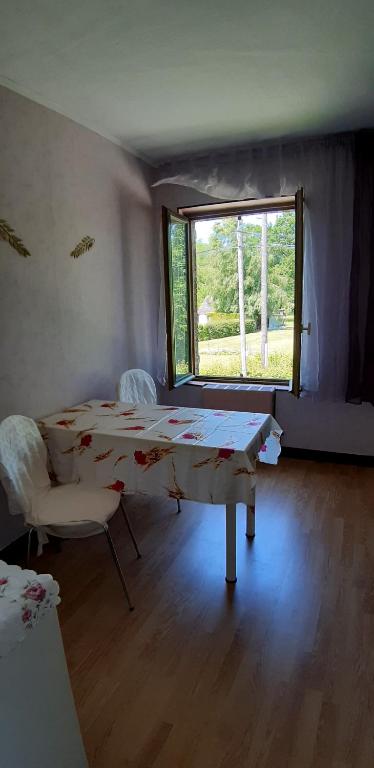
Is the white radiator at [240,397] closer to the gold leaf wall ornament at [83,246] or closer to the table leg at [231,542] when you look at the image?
the gold leaf wall ornament at [83,246]

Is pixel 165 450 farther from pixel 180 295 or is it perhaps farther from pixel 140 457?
pixel 180 295

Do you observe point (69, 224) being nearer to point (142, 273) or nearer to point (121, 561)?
point (142, 273)

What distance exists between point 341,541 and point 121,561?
1252 millimetres

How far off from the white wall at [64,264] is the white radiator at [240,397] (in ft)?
2.32

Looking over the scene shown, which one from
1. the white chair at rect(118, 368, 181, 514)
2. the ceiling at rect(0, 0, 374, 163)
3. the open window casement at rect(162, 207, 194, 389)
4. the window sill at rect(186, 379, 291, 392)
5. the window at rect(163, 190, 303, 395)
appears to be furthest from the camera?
the window sill at rect(186, 379, 291, 392)

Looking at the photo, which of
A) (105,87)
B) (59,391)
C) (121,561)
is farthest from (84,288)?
(121,561)

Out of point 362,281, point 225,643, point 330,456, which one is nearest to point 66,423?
point 225,643

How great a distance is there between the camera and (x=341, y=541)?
2.46 m

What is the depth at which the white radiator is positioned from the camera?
11.9 feet

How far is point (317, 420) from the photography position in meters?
3.60

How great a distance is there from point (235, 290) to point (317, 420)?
1798mm

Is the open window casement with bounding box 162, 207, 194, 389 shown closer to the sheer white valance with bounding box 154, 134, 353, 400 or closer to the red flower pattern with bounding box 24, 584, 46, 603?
the sheer white valance with bounding box 154, 134, 353, 400

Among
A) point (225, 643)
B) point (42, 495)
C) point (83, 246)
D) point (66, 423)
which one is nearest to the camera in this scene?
point (225, 643)

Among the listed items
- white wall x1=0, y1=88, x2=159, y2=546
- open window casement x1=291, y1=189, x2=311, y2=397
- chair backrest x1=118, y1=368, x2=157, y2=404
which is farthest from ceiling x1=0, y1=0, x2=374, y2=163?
chair backrest x1=118, y1=368, x2=157, y2=404
